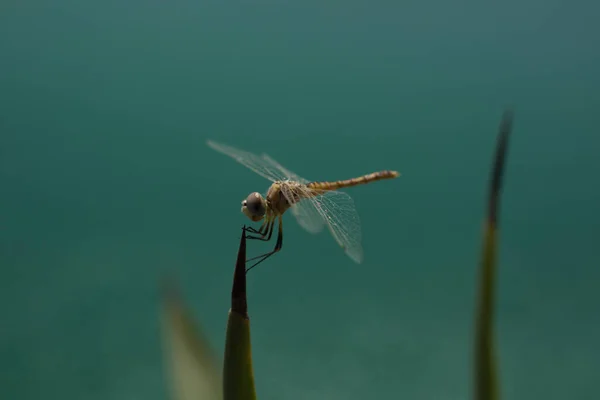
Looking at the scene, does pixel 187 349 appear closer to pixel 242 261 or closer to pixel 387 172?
pixel 242 261

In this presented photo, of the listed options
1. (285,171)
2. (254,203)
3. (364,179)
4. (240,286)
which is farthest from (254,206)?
(240,286)

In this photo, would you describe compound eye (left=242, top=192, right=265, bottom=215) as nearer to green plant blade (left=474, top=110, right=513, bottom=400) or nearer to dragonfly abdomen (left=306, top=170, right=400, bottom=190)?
dragonfly abdomen (left=306, top=170, right=400, bottom=190)

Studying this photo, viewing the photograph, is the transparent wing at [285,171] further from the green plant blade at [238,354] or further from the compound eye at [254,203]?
the green plant blade at [238,354]

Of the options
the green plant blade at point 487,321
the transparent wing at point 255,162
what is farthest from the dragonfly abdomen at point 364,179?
the green plant blade at point 487,321

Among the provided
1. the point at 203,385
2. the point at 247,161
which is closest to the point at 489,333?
the point at 203,385

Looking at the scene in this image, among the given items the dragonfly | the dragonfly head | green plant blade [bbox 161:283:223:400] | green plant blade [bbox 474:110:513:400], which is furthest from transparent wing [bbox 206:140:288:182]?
green plant blade [bbox 474:110:513:400]
